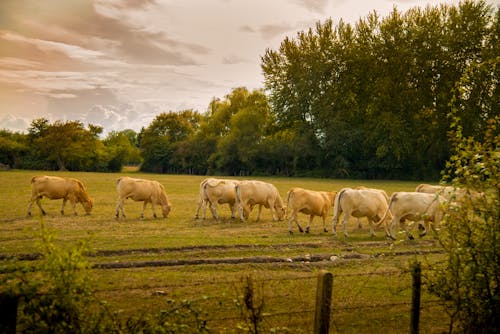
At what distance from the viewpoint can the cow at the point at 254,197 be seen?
20.0 metres

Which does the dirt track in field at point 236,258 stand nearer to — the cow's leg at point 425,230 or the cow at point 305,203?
the cow's leg at point 425,230

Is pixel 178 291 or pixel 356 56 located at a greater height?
pixel 356 56

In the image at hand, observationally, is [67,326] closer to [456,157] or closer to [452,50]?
[456,157]

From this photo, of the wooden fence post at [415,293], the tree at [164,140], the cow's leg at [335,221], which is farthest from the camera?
the tree at [164,140]

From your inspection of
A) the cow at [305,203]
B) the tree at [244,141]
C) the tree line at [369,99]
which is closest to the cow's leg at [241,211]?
the cow at [305,203]

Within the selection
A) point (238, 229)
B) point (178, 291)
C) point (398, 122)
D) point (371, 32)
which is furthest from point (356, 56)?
point (178, 291)

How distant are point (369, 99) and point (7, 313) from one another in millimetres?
62479

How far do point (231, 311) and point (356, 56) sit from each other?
59.6m

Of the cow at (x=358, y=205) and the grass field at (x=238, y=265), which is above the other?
the cow at (x=358, y=205)

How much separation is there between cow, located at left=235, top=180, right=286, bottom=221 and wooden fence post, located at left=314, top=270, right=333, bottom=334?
1457 centimetres

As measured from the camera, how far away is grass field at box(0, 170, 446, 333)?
732 cm

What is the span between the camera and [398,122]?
57438 millimetres

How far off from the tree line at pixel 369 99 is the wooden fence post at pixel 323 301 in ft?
158

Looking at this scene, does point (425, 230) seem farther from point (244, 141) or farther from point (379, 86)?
point (244, 141)
